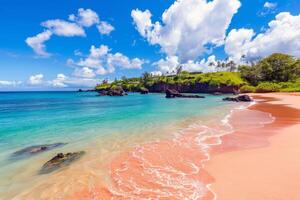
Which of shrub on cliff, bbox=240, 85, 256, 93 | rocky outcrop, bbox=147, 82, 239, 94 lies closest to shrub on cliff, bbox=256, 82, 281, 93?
shrub on cliff, bbox=240, 85, 256, 93

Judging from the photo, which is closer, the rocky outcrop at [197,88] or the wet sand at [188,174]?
the wet sand at [188,174]

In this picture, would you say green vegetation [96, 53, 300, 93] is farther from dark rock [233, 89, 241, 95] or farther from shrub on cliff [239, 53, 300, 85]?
dark rock [233, 89, 241, 95]

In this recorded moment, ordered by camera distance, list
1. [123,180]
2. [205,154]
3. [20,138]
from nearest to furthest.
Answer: [123,180]
[205,154]
[20,138]

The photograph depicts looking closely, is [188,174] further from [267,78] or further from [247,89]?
[267,78]

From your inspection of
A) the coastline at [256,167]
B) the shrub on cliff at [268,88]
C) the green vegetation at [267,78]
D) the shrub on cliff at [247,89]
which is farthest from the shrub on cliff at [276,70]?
the coastline at [256,167]

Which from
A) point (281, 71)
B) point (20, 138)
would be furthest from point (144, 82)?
point (20, 138)

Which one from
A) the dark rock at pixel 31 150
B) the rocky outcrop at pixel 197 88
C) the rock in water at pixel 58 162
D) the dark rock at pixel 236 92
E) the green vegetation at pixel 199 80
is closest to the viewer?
the rock in water at pixel 58 162

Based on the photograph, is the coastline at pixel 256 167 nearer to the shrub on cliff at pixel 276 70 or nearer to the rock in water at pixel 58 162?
the rock in water at pixel 58 162

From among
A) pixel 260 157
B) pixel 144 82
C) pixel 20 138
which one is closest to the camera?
pixel 260 157

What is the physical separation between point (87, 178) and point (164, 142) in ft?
21.2

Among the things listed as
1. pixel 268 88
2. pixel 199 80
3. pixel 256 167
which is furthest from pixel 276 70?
pixel 256 167

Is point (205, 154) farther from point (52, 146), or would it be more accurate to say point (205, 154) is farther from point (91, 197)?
point (52, 146)

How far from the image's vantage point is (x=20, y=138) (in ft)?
56.4

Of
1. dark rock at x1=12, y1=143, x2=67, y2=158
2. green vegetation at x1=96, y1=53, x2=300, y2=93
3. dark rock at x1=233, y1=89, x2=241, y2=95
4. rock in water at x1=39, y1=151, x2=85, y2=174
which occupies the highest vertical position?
green vegetation at x1=96, y1=53, x2=300, y2=93
